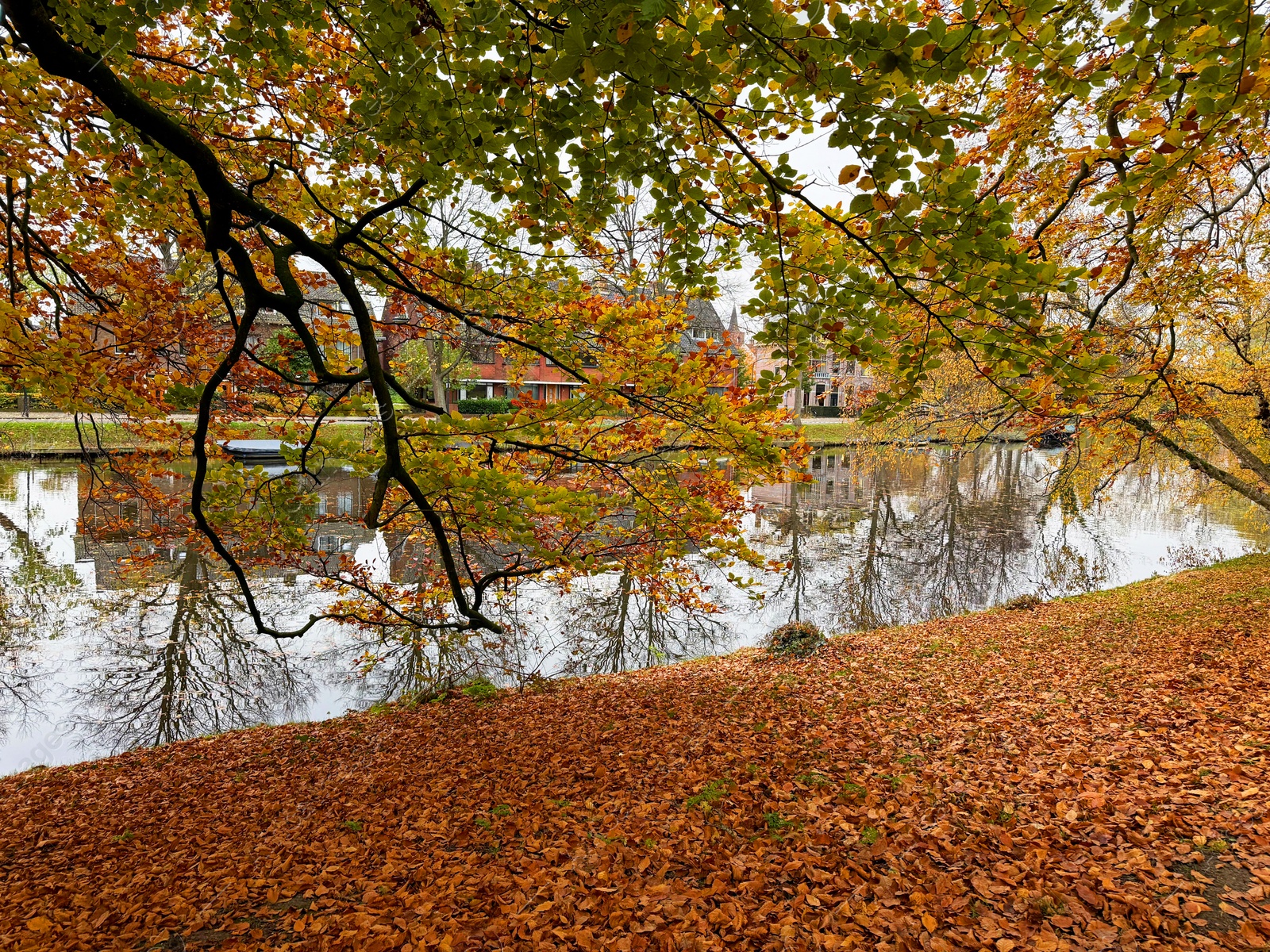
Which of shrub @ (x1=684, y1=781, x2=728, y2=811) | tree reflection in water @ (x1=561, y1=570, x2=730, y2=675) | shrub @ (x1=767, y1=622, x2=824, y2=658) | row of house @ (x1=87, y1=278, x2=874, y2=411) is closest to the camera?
shrub @ (x1=684, y1=781, x2=728, y2=811)

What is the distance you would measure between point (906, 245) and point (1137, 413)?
869 centimetres

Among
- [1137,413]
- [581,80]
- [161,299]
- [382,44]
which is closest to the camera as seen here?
[581,80]

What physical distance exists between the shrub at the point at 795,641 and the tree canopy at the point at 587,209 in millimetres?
2481

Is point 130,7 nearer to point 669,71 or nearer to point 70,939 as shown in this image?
point 669,71

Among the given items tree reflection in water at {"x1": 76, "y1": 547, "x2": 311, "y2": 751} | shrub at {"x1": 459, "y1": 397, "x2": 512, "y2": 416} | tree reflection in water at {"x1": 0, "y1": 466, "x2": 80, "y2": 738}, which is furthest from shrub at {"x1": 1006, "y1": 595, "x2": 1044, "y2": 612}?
shrub at {"x1": 459, "y1": 397, "x2": 512, "y2": 416}

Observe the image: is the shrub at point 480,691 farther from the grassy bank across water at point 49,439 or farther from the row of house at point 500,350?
the grassy bank across water at point 49,439

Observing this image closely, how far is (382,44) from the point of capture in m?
2.45

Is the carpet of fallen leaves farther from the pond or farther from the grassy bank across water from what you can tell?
the grassy bank across water

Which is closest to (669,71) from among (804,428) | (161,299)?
(804,428)

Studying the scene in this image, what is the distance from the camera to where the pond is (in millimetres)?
7457

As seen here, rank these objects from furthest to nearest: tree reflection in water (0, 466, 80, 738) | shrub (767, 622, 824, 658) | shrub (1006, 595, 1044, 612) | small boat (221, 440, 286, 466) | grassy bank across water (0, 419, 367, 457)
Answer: small boat (221, 440, 286, 466) → grassy bank across water (0, 419, 367, 457) → shrub (1006, 595, 1044, 612) → shrub (767, 622, 824, 658) → tree reflection in water (0, 466, 80, 738)

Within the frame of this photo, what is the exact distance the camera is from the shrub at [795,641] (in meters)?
7.86

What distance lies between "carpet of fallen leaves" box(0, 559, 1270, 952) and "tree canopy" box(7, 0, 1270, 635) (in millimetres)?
1536

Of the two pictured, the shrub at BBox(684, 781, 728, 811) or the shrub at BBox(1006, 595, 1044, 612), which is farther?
the shrub at BBox(1006, 595, 1044, 612)
